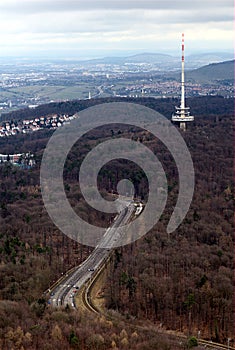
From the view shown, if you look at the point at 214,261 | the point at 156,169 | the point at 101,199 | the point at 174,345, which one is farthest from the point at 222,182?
the point at 174,345

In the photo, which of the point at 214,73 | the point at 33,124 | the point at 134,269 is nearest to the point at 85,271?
the point at 134,269

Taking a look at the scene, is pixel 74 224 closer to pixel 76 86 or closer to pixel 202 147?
pixel 202 147

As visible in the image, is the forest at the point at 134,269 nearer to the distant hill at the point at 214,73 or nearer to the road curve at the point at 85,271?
the road curve at the point at 85,271

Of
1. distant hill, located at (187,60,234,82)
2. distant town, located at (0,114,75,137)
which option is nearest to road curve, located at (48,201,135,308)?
distant town, located at (0,114,75,137)

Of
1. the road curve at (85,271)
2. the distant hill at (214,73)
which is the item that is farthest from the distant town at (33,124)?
the distant hill at (214,73)

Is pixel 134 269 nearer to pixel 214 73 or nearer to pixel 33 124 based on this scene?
pixel 33 124
